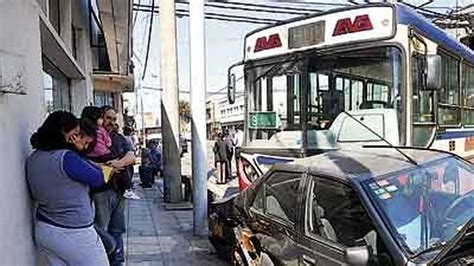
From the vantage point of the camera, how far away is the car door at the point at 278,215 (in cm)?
415

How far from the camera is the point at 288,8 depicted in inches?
643

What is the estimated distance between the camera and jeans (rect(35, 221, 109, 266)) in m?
3.67

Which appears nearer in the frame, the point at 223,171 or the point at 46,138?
the point at 46,138

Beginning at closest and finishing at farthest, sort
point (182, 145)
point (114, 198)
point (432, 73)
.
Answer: point (114, 198) → point (432, 73) → point (182, 145)

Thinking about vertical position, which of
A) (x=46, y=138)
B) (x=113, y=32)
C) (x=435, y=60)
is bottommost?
(x=46, y=138)

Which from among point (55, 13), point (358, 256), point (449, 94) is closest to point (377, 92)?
point (449, 94)

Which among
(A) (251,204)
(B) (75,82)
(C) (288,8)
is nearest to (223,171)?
(C) (288,8)

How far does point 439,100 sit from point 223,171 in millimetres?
11790

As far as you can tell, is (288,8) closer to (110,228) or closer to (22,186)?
(110,228)

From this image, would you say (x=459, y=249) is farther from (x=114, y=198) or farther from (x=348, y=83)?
(x=348, y=83)

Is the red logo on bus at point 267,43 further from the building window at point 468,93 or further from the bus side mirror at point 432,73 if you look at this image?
the building window at point 468,93

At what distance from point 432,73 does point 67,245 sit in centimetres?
410

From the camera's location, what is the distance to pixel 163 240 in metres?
8.13

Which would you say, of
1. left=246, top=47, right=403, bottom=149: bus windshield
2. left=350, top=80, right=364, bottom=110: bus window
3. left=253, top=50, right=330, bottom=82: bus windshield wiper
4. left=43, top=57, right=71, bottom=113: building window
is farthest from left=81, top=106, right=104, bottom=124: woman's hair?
left=350, top=80, right=364, bottom=110: bus window
